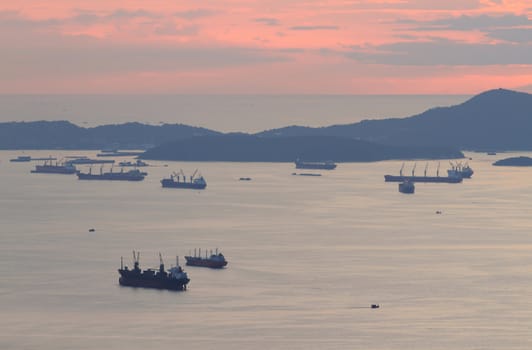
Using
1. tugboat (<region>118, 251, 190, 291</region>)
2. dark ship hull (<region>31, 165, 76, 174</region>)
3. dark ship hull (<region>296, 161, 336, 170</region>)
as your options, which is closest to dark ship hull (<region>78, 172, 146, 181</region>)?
dark ship hull (<region>31, 165, 76, 174</region>)

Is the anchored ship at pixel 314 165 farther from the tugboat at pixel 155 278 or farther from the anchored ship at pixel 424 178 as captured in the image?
the tugboat at pixel 155 278

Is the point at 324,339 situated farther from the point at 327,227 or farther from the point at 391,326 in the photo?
the point at 327,227

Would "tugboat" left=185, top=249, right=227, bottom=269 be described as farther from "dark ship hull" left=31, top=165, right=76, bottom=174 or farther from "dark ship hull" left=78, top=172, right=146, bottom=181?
"dark ship hull" left=31, top=165, right=76, bottom=174

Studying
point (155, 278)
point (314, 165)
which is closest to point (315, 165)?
point (314, 165)

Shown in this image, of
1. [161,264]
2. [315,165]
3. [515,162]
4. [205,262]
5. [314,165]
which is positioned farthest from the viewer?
[515,162]

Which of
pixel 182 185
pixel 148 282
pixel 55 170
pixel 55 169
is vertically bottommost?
pixel 148 282

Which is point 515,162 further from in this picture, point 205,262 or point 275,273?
point 275,273

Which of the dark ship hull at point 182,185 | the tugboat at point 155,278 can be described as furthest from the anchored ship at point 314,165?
the tugboat at point 155,278
